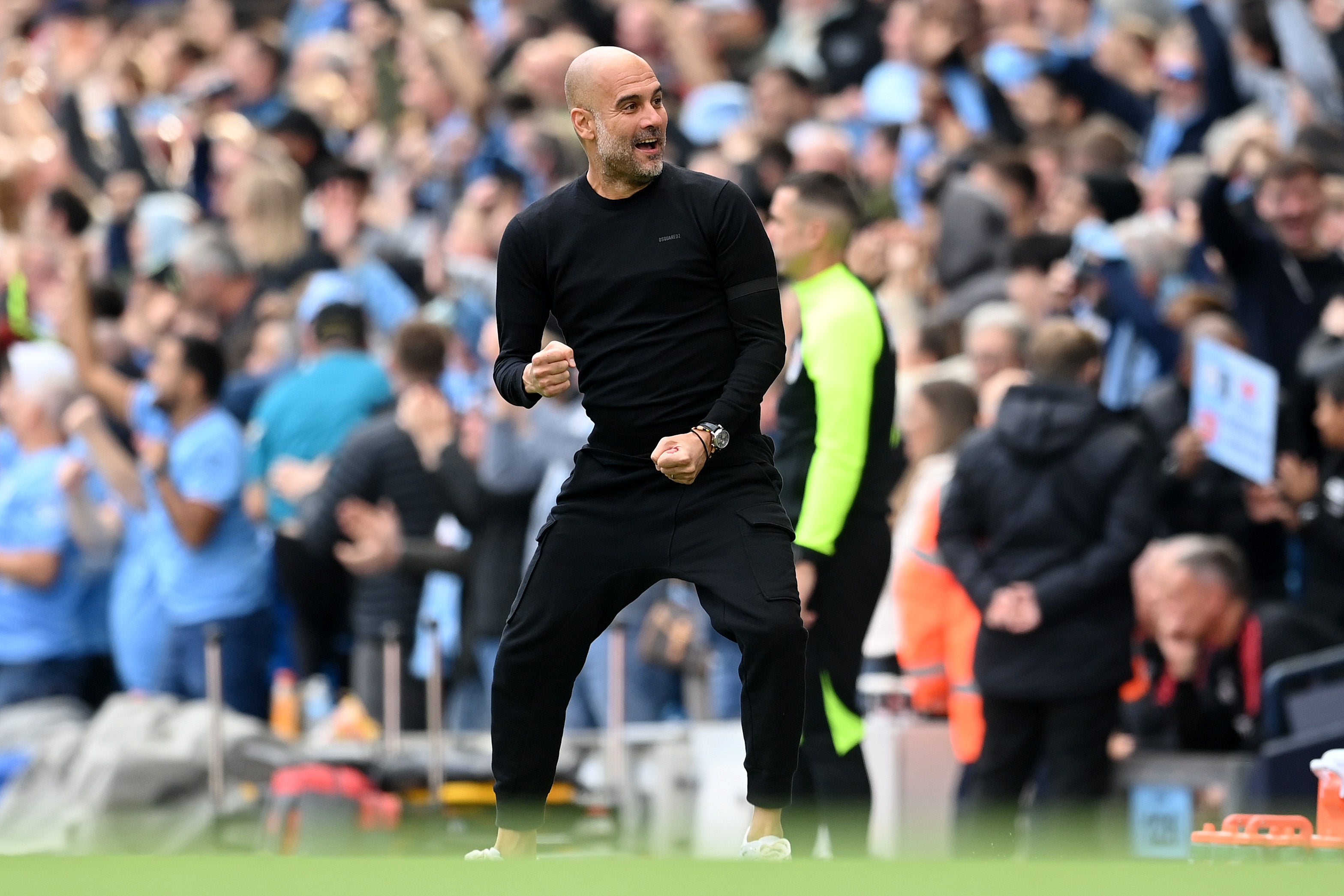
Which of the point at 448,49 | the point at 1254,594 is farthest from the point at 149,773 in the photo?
the point at 448,49

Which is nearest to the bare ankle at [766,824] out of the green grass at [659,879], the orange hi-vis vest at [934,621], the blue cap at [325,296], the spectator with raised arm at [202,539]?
the green grass at [659,879]

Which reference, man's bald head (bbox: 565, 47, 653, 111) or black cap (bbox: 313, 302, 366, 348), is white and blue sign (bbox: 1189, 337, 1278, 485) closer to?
man's bald head (bbox: 565, 47, 653, 111)

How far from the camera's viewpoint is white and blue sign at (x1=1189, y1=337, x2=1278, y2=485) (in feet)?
29.2

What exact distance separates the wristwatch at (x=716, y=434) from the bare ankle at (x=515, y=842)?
3.74ft

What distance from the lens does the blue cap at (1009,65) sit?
13.3m

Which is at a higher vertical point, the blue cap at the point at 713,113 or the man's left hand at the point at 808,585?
the blue cap at the point at 713,113

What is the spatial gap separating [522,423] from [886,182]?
2.93m

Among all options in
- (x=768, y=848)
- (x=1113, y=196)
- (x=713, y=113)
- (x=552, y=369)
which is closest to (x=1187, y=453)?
(x=1113, y=196)

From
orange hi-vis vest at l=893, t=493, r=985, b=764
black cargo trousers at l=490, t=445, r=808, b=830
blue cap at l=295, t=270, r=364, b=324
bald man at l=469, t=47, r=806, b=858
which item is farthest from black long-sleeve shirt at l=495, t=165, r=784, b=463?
blue cap at l=295, t=270, r=364, b=324

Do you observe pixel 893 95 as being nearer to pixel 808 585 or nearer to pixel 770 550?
pixel 808 585

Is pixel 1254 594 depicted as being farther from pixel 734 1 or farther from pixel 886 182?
pixel 734 1

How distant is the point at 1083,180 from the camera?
1135 cm

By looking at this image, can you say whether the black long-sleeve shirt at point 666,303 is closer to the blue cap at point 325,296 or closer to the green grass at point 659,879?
the green grass at point 659,879

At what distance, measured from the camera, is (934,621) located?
9.26m
